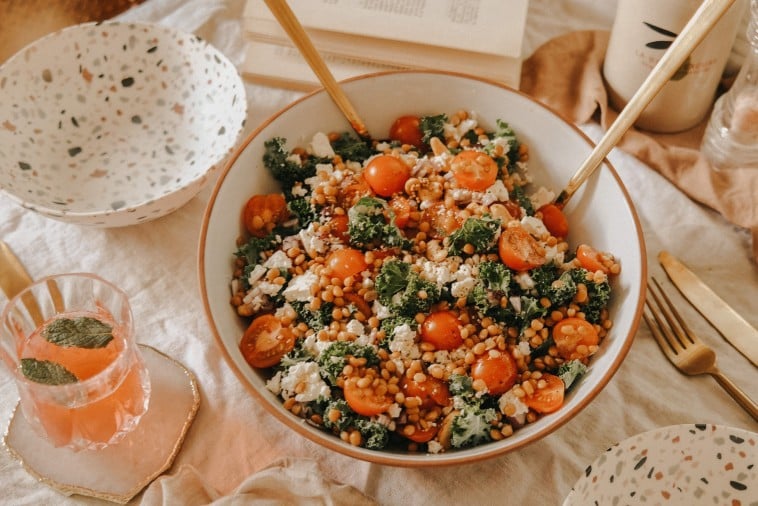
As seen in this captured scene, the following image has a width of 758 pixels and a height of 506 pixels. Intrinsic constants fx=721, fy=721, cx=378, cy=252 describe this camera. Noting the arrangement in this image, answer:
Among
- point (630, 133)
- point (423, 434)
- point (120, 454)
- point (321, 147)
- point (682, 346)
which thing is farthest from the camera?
point (630, 133)

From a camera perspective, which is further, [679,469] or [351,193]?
[351,193]

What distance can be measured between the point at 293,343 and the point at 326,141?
47 cm

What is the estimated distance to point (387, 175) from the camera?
1.44 metres

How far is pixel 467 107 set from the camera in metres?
1.56

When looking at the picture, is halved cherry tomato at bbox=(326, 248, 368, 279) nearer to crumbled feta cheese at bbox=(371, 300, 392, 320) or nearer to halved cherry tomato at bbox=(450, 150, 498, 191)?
crumbled feta cheese at bbox=(371, 300, 392, 320)

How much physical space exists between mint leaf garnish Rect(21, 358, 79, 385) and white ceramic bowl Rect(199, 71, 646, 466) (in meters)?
0.26

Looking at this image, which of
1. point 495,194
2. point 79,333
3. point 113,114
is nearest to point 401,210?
point 495,194

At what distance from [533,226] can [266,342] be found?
1.78ft

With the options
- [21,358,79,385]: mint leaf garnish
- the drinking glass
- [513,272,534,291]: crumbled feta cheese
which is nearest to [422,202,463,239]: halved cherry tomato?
[513,272,534,291]: crumbled feta cheese

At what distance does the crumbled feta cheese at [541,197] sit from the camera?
1.47 meters

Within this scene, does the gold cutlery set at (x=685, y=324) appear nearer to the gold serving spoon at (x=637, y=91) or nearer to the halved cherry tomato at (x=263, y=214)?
the gold serving spoon at (x=637, y=91)

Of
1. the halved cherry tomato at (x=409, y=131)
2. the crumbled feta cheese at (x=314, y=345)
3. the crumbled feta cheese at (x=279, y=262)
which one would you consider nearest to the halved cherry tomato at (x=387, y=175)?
the halved cherry tomato at (x=409, y=131)

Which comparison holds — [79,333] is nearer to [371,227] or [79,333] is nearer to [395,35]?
[371,227]

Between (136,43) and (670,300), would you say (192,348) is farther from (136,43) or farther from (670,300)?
(670,300)
